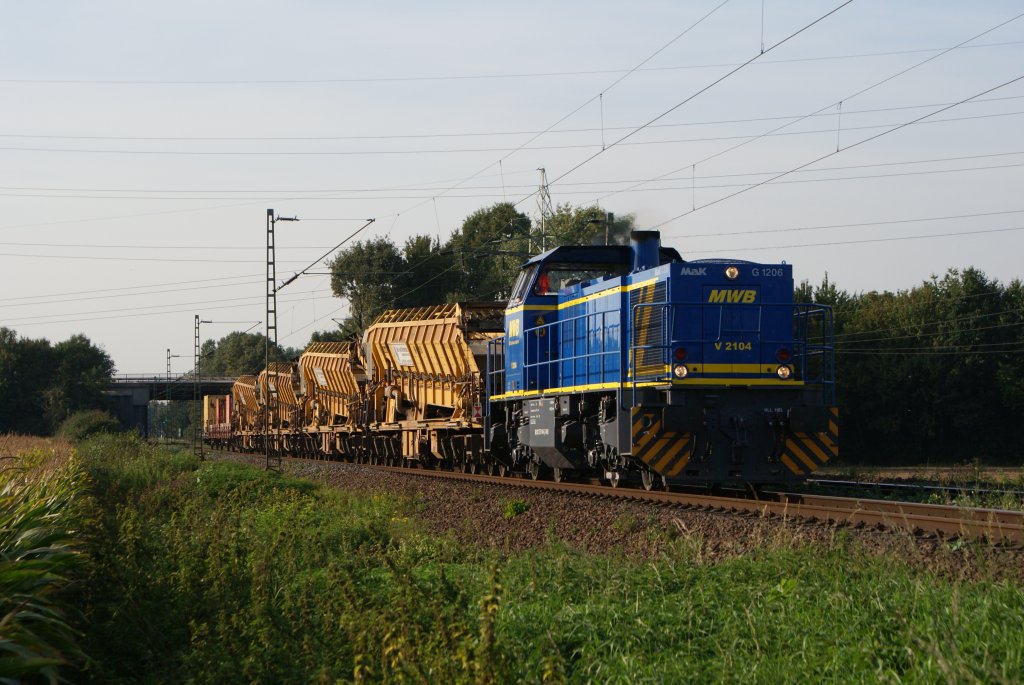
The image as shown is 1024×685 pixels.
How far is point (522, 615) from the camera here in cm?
724

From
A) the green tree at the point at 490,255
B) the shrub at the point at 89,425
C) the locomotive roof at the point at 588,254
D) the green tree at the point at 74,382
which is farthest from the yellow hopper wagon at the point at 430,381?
the green tree at the point at 74,382

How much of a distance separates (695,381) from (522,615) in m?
7.25

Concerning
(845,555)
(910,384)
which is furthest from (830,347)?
(910,384)

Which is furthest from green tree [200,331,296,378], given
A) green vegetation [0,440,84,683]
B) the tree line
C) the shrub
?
green vegetation [0,440,84,683]

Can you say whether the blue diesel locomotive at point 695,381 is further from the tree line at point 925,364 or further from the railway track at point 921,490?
the tree line at point 925,364

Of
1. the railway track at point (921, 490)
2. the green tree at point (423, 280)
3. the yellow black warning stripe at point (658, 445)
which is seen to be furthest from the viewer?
the green tree at point (423, 280)

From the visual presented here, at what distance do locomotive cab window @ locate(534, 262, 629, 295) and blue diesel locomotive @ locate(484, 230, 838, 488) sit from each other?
126 cm

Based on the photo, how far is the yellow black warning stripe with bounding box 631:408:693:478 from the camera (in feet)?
45.6

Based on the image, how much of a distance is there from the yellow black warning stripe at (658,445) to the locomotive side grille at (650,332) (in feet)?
2.12

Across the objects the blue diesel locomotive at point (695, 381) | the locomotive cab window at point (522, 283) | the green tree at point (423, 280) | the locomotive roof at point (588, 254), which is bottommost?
the blue diesel locomotive at point (695, 381)

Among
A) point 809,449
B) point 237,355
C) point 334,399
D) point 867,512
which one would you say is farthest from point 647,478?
point 237,355

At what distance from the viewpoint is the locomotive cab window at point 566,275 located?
18281mm

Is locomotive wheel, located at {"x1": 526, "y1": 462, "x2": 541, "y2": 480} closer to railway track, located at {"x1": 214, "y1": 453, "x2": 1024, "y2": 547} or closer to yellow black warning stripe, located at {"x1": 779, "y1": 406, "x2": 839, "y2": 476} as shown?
railway track, located at {"x1": 214, "y1": 453, "x2": 1024, "y2": 547}

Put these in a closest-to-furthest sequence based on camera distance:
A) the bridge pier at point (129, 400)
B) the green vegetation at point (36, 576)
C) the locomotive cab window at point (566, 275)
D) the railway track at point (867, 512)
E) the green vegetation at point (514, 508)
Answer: the green vegetation at point (36, 576) → the railway track at point (867, 512) → the green vegetation at point (514, 508) → the locomotive cab window at point (566, 275) → the bridge pier at point (129, 400)
